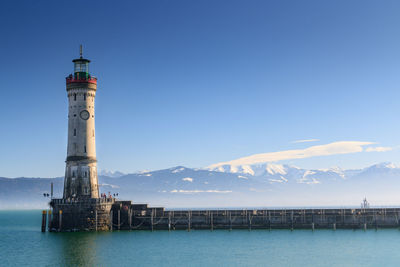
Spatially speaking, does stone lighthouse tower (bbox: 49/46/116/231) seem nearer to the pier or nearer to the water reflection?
the pier

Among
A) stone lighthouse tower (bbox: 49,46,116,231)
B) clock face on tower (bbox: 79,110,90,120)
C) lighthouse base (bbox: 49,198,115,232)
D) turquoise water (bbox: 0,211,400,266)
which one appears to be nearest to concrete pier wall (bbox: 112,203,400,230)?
turquoise water (bbox: 0,211,400,266)

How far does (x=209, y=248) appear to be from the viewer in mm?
68312

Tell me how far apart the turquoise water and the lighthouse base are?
1589 millimetres

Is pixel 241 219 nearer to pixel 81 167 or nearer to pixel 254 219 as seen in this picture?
pixel 254 219

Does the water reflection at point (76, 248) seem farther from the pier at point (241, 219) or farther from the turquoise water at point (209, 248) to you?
the pier at point (241, 219)

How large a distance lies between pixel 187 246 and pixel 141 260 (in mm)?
11907

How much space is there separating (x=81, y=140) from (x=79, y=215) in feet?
43.6

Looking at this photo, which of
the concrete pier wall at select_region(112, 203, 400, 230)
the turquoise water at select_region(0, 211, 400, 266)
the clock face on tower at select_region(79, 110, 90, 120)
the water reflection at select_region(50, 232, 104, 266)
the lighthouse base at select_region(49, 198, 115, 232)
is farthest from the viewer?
the clock face on tower at select_region(79, 110, 90, 120)

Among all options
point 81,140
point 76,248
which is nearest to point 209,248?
point 76,248

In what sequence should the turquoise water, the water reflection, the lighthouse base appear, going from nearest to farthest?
1. the water reflection
2. the turquoise water
3. the lighthouse base

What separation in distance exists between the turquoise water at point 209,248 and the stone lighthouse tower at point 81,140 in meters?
8.74

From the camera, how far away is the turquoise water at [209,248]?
59.0 m

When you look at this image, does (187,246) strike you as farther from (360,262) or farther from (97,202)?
(360,262)

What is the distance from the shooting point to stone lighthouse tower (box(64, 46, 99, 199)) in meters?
83.9
